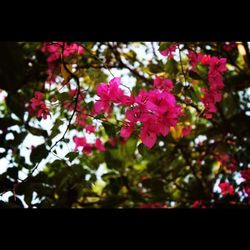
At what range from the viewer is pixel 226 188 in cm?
279

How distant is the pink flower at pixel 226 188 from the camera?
274cm

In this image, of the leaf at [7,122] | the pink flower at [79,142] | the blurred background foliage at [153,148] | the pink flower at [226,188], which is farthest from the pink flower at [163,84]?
the pink flower at [226,188]

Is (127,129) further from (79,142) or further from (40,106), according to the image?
(79,142)

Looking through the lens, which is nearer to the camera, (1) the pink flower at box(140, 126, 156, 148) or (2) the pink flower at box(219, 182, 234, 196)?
(1) the pink flower at box(140, 126, 156, 148)

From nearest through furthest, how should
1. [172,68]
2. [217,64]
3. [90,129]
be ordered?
1. [217,64]
2. [172,68]
3. [90,129]

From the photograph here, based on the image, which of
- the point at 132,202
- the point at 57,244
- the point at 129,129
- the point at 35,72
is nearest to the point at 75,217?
the point at 57,244

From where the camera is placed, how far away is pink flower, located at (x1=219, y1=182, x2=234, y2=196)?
2744 millimetres

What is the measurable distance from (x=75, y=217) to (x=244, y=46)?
2.16 meters

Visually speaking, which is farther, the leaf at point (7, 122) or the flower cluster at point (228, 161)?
the flower cluster at point (228, 161)

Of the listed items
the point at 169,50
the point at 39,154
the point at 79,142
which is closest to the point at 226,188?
the point at 79,142

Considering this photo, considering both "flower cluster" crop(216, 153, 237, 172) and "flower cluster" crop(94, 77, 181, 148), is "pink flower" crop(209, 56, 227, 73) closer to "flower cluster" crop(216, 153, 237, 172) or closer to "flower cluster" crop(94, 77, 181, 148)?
"flower cluster" crop(94, 77, 181, 148)

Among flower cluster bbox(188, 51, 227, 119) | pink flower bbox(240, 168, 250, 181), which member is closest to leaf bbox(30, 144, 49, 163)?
flower cluster bbox(188, 51, 227, 119)

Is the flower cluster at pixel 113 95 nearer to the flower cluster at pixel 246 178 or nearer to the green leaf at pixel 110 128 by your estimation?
the green leaf at pixel 110 128
